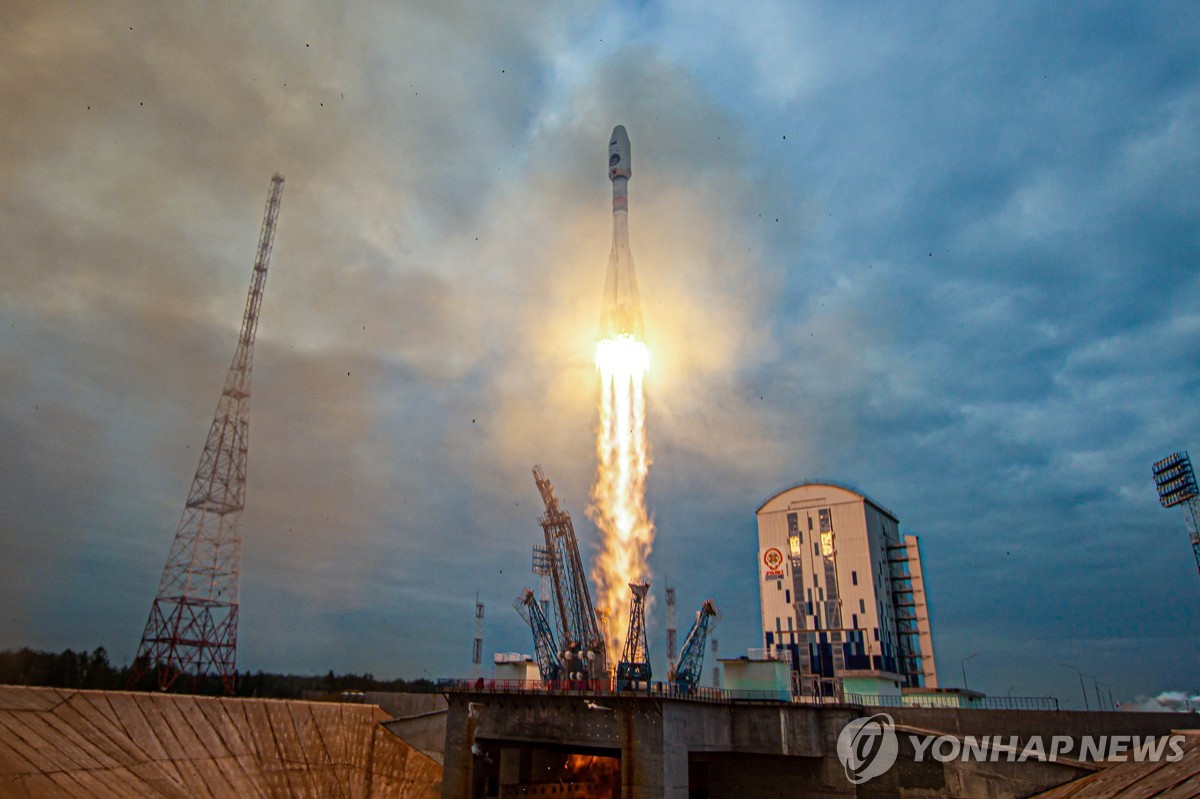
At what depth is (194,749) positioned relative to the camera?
3909cm

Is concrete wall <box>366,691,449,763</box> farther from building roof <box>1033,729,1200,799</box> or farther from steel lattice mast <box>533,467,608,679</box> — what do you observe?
building roof <box>1033,729,1200,799</box>

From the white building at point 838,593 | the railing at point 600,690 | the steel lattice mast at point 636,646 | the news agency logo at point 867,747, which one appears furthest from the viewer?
the white building at point 838,593

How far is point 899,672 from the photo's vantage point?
82438 mm

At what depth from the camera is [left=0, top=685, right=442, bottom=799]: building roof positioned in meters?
31.5

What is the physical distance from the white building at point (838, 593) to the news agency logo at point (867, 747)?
33703 millimetres

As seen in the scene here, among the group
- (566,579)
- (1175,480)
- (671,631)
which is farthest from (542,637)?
(1175,480)

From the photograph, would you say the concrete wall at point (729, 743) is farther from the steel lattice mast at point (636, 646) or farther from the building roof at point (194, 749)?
the building roof at point (194, 749)

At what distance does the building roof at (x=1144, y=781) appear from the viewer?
25250mm

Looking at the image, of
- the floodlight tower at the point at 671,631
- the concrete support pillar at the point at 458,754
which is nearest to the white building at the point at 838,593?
the floodlight tower at the point at 671,631

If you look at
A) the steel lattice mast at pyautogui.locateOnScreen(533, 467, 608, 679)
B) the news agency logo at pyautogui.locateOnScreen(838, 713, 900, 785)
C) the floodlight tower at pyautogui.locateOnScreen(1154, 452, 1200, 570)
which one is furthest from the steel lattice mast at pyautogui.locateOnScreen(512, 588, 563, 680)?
the floodlight tower at pyautogui.locateOnScreen(1154, 452, 1200, 570)

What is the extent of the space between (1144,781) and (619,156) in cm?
5296
